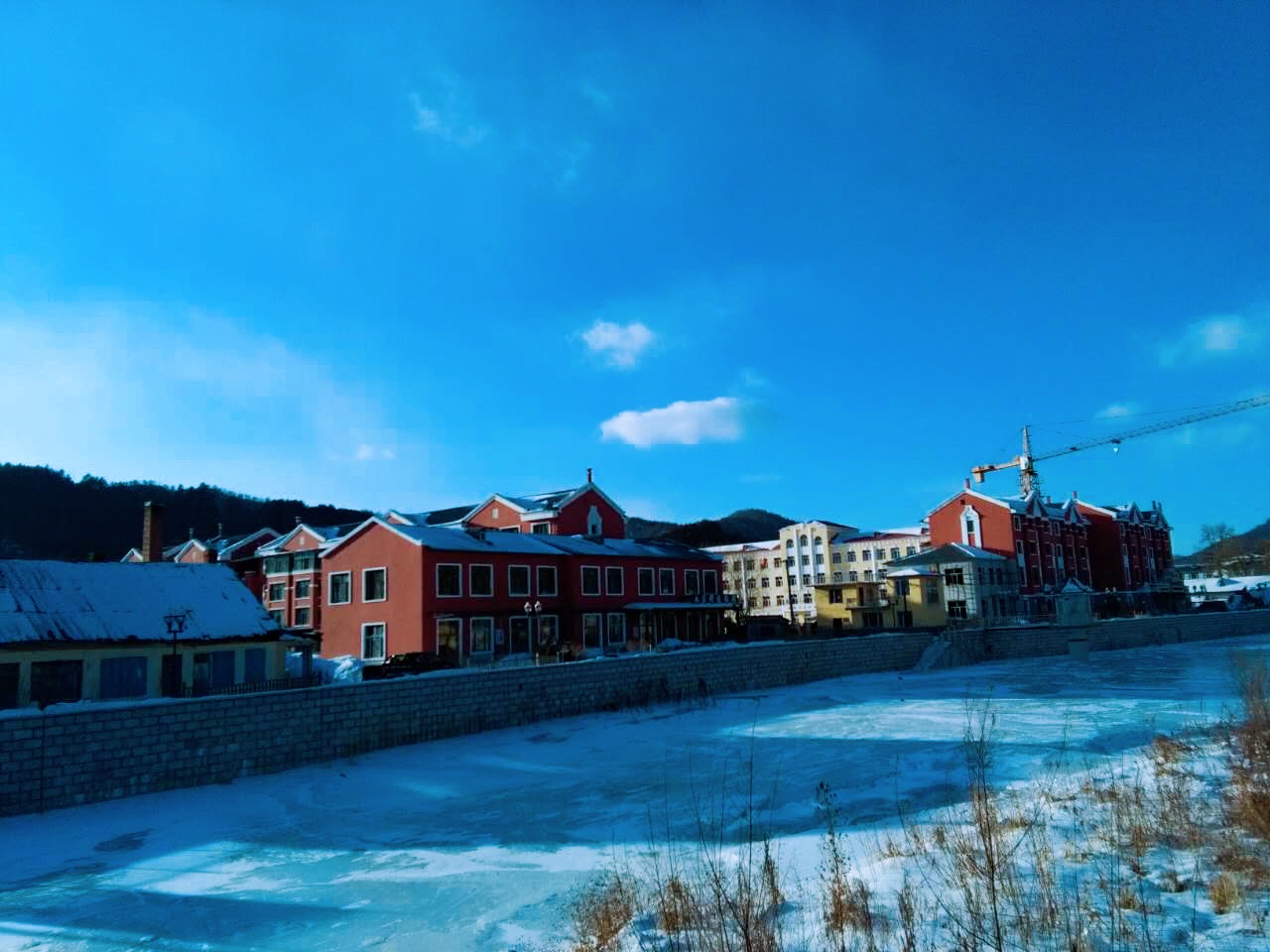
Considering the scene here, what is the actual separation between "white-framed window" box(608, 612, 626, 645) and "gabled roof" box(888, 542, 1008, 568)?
24905mm

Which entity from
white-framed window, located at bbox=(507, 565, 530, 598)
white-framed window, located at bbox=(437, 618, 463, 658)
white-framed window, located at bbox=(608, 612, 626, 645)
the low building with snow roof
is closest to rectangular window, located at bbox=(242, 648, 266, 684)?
the low building with snow roof

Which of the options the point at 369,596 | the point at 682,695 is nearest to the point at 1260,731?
the point at 682,695

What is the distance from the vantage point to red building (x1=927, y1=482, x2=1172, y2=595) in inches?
2387

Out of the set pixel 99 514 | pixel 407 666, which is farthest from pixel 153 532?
pixel 99 514

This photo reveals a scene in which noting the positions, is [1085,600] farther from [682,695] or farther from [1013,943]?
[1013,943]

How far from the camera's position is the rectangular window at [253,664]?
2509 cm

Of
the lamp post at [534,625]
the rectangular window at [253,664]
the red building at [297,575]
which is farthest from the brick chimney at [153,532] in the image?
the lamp post at [534,625]

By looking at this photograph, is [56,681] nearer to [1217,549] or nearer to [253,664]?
[253,664]

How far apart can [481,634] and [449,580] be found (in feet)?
9.45

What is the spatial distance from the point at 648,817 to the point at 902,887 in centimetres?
514

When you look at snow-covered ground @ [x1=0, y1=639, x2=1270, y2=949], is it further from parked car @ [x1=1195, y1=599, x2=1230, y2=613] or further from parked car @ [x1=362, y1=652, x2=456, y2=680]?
parked car @ [x1=1195, y1=599, x2=1230, y2=613]

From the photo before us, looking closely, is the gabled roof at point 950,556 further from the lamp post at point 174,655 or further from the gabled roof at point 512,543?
the lamp post at point 174,655

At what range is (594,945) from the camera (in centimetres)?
638

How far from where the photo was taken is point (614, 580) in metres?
42.1
